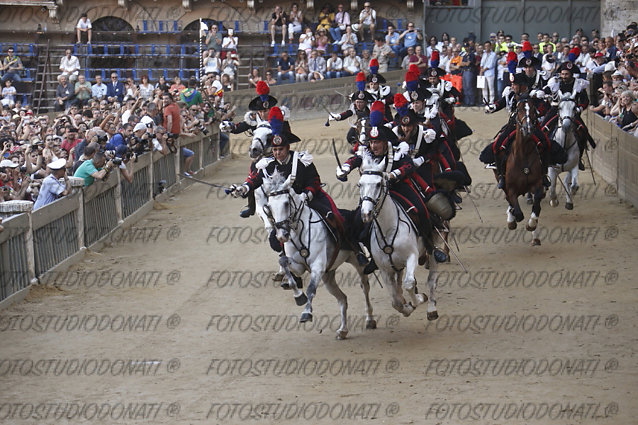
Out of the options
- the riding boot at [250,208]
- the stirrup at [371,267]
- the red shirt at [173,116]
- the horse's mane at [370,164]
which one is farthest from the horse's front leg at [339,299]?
the red shirt at [173,116]

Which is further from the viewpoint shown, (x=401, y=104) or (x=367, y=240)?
(x=401, y=104)

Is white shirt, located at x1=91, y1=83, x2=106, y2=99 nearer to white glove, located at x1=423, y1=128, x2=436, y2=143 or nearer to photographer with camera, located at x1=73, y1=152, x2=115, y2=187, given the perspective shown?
photographer with camera, located at x1=73, y1=152, x2=115, y2=187

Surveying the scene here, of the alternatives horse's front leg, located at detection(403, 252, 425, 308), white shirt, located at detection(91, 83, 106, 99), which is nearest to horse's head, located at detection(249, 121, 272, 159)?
horse's front leg, located at detection(403, 252, 425, 308)

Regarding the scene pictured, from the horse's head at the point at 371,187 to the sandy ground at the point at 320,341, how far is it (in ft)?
5.88

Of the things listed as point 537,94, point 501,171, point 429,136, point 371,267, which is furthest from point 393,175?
point 537,94

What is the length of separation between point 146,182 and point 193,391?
460 inches

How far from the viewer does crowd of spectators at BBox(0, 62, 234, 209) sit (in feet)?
56.0

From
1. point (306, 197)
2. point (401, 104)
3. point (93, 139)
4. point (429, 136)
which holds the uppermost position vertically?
point (401, 104)

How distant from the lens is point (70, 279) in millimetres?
16688

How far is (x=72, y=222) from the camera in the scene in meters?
17.4

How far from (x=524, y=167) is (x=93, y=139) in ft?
25.7

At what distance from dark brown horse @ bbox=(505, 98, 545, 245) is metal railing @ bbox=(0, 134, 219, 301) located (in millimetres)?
7312

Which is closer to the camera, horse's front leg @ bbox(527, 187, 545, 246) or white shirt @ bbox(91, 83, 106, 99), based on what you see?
horse's front leg @ bbox(527, 187, 545, 246)

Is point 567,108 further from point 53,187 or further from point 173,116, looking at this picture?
point 53,187
